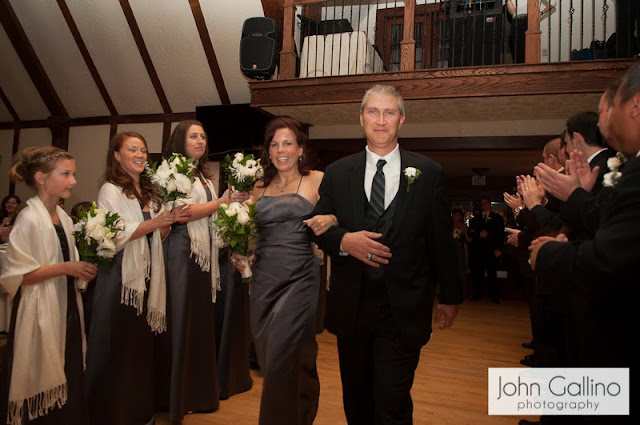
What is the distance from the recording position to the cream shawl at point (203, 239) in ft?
10.7

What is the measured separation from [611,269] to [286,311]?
5.29 ft

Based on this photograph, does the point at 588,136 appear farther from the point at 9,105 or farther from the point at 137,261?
the point at 9,105

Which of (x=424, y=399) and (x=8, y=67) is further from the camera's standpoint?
(x=8, y=67)

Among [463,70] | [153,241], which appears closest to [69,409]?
[153,241]

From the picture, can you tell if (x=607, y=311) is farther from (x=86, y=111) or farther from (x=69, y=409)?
(x=86, y=111)

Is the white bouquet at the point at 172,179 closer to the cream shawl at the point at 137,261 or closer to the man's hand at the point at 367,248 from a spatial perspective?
the cream shawl at the point at 137,261

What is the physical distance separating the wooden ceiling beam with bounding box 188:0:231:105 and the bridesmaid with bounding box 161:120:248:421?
233 inches

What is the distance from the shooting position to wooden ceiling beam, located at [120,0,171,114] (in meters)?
8.94

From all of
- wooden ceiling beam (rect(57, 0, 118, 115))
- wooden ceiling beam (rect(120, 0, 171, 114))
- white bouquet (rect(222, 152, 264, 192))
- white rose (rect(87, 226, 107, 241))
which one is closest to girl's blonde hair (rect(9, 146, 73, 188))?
white rose (rect(87, 226, 107, 241))

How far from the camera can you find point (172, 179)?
2918 millimetres

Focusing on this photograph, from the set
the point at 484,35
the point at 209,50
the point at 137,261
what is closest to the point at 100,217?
the point at 137,261

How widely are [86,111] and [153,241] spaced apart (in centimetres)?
919

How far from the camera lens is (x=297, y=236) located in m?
2.72

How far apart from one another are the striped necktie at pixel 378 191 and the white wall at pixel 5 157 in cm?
1222
